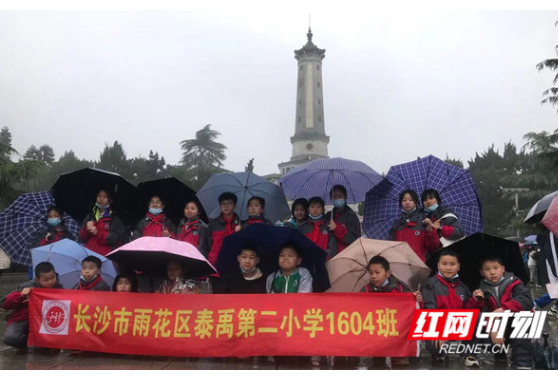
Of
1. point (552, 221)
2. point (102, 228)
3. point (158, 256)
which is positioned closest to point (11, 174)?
point (102, 228)

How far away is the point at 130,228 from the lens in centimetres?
693

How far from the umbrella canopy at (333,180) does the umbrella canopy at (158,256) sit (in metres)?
2.52

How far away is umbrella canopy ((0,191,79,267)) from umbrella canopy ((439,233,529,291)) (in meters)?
5.22

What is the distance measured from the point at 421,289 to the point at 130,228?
4.11m

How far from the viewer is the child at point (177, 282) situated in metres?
5.32

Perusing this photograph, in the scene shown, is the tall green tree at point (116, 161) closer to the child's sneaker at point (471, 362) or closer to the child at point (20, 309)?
the child at point (20, 309)

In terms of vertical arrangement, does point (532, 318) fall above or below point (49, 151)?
below

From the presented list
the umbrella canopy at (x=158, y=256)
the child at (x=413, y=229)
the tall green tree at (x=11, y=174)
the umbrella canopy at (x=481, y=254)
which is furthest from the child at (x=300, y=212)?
the tall green tree at (x=11, y=174)

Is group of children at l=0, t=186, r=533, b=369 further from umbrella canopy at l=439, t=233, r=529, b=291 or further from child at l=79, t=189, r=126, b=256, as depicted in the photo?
→ umbrella canopy at l=439, t=233, r=529, b=291

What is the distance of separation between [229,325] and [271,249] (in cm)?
113

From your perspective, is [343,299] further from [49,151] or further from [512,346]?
[49,151]

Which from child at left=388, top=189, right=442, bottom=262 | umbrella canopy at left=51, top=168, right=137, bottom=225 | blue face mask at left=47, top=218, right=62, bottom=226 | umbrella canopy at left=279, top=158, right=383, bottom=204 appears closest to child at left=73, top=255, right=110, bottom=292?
umbrella canopy at left=51, top=168, right=137, bottom=225

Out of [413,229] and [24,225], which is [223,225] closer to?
[413,229]

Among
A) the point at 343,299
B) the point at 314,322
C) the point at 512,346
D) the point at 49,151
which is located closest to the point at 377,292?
the point at 343,299
